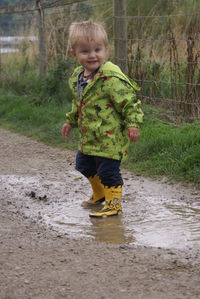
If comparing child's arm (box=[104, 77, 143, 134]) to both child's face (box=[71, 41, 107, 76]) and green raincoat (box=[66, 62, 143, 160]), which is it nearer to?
green raincoat (box=[66, 62, 143, 160])

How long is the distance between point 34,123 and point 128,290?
20.9ft

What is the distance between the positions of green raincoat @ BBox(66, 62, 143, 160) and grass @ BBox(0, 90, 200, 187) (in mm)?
1158

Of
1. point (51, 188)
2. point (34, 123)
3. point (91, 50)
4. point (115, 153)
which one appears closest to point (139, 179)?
point (51, 188)

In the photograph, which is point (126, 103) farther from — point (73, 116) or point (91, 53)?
point (73, 116)

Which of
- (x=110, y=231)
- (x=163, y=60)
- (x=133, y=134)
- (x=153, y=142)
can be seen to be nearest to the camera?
(x=110, y=231)

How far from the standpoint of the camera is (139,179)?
20.2 feet

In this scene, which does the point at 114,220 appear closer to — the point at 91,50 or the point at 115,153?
the point at 115,153

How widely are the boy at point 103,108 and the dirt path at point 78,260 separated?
36 cm

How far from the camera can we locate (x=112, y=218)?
4.95 metres

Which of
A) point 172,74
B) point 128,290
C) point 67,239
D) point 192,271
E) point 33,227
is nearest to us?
point 128,290

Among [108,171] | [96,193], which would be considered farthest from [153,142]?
[108,171]

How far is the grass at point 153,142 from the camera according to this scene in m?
6.13

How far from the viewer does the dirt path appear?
10.8 ft

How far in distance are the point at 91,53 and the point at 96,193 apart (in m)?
1.18
